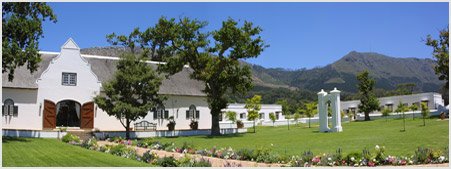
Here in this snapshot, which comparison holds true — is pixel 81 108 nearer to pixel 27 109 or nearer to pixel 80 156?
pixel 27 109

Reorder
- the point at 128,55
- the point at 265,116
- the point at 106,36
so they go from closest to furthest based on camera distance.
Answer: the point at 128,55
the point at 106,36
the point at 265,116

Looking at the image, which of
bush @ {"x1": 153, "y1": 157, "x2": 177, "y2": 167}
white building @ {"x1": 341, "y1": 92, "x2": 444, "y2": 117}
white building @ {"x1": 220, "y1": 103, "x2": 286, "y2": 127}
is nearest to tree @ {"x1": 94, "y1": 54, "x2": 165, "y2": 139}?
bush @ {"x1": 153, "y1": 157, "x2": 177, "y2": 167}

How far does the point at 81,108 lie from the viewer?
117 feet

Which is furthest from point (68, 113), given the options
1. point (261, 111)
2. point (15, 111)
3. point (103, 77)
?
point (261, 111)

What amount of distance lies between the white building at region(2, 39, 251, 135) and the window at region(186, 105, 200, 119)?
1125 millimetres

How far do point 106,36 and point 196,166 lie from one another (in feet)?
138

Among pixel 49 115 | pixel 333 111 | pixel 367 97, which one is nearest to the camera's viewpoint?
pixel 333 111

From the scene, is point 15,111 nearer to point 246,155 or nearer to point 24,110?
point 24,110

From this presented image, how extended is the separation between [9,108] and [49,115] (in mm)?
2537

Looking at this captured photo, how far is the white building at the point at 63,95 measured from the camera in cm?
3375

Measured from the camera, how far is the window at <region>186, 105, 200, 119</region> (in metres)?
41.1

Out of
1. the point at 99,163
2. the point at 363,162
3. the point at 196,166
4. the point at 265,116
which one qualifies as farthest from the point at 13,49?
the point at 265,116

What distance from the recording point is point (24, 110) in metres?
34.0

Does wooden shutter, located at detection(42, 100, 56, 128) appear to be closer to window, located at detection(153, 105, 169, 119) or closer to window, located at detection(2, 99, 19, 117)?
window, located at detection(2, 99, 19, 117)
